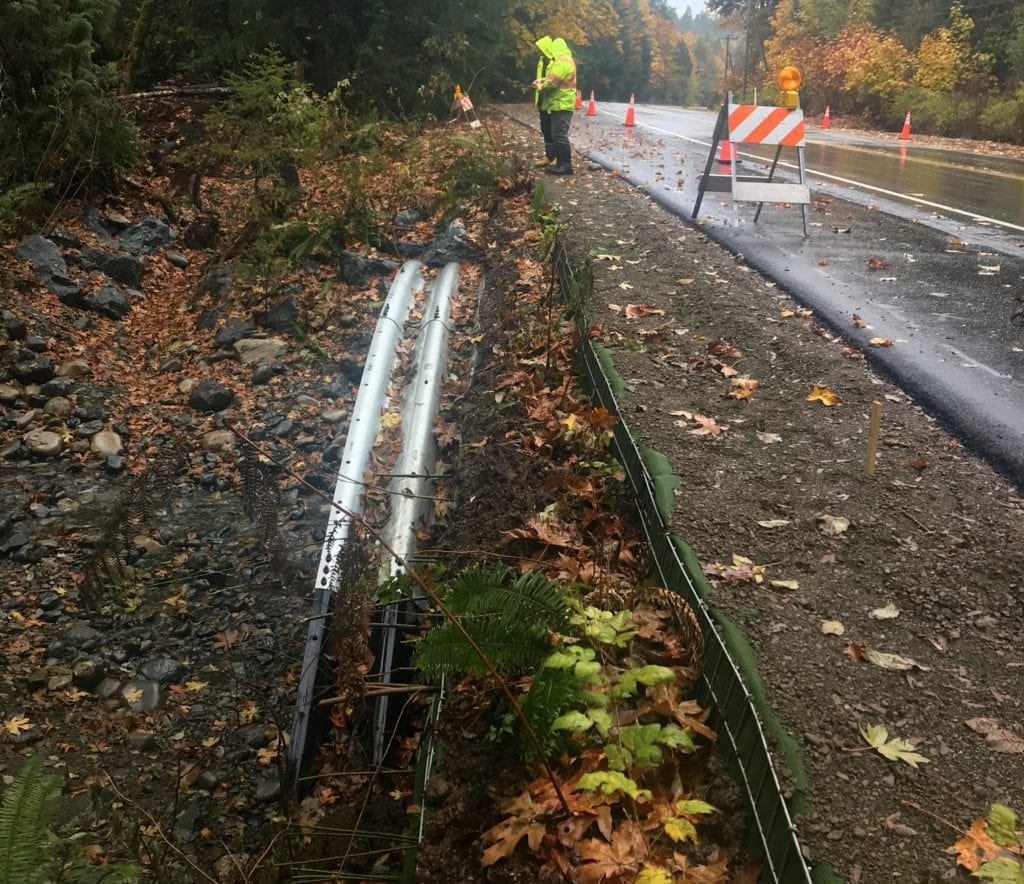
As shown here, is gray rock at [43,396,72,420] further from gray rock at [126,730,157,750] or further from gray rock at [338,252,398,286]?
gray rock at [126,730,157,750]

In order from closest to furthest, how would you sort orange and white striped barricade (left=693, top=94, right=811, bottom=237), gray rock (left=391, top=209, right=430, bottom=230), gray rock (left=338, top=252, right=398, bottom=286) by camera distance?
1. orange and white striped barricade (left=693, top=94, right=811, bottom=237)
2. gray rock (left=338, top=252, right=398, bottom=286)
3. gray rock (left=391, top=209, right=430, bottom=230)

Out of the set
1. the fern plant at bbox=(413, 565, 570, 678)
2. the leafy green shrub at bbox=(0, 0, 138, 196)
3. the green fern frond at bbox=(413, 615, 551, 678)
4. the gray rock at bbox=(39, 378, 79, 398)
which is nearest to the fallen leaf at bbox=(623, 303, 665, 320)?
the fern plant at bbox=(413, 565, 570, 678)

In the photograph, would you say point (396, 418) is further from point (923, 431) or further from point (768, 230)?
point (768, 230)

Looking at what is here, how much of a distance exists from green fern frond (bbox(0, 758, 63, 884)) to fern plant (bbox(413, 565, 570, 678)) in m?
1.27

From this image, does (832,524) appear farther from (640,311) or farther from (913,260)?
(913,260)

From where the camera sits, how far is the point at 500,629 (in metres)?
3.02

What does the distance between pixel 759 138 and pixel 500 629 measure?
8123 mm

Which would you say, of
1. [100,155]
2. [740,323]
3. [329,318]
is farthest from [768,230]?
[100,155]

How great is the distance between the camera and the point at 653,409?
16.7ft

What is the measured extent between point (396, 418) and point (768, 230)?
205 inches

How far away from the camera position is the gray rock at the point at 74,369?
7484 millimetres

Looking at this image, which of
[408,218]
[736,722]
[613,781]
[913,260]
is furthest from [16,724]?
[913,260]

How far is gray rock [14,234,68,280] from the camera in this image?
8.34 m

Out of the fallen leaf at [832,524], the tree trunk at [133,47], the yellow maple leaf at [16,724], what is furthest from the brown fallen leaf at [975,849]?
the tree trunk at [133,47]
